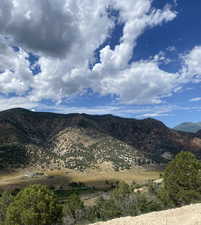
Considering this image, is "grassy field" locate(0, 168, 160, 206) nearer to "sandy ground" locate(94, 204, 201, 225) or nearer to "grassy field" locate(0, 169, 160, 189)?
"grassy field" locate(0, 169, 160, 189)

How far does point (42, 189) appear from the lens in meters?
31.2

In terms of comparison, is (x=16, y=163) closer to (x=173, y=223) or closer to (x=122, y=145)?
(x=122, y=145)

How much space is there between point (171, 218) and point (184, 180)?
2052 centimetres

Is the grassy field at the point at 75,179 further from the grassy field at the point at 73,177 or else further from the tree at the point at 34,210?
the tree at the point at 34,210

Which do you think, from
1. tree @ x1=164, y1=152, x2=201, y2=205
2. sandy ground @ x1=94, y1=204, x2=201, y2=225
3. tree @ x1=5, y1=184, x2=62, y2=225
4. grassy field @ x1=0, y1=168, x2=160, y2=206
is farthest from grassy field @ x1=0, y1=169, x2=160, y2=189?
sandy ground @ x1=94, y1=204, x2=201, y2=225

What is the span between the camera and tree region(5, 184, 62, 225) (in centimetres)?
2781

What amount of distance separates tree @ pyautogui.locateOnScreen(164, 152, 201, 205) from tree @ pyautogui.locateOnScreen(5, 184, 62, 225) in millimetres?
16382

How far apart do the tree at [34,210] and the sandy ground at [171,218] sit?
15.6 m

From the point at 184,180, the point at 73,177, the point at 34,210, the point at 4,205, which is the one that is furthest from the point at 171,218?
the point at 73,177

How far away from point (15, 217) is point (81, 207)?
24736mm

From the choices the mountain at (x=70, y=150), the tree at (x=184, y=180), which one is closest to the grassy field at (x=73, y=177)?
the mountain at (x=70, y=150)

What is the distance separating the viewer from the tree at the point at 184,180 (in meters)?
33.3

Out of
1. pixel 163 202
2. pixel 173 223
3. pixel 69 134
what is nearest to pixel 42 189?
pixel 163 202

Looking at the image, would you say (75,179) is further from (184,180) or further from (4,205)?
(184,180)
